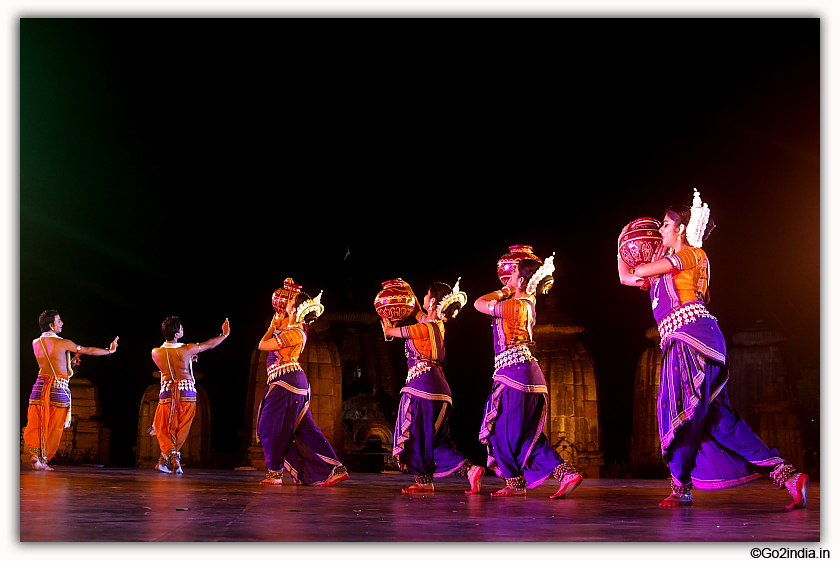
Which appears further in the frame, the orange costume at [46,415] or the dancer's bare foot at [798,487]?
the orange costume at [46,415]

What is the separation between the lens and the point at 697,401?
5367 mm

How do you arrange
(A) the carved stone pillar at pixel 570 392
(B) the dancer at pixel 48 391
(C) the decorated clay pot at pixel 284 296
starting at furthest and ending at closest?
(A) the carved stone pillar at pixel 570 392 < (B) the dancer at pixel 48 391 < (C) the decorated clay pot at pixel 284 296

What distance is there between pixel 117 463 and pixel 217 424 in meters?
1.57

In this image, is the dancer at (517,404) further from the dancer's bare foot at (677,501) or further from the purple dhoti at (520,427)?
the dancer's bare foot at (677,501)

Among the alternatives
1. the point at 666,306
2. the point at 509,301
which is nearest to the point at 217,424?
the point at 509,301

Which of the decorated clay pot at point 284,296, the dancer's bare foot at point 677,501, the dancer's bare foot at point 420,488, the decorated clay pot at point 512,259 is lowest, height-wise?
the dancer's bare foot at point 420,488

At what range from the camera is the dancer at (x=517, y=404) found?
6.39 meters

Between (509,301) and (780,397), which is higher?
(509,301)

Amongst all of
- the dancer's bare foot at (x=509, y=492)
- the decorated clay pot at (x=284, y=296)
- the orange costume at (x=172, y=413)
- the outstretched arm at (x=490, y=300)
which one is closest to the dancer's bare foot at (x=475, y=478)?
the dancer's bare foot at (x=509, y=492)

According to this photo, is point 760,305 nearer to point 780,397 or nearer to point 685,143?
point 780,397

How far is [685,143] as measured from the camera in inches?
309

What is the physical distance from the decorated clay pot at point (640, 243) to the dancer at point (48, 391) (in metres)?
5.57

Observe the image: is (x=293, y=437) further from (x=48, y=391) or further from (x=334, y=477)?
(x=48, y=391)

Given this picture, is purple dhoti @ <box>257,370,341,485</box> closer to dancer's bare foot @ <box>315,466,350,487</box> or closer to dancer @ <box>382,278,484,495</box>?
dancer's bare foot @ <box>315,466,350,487</box>
